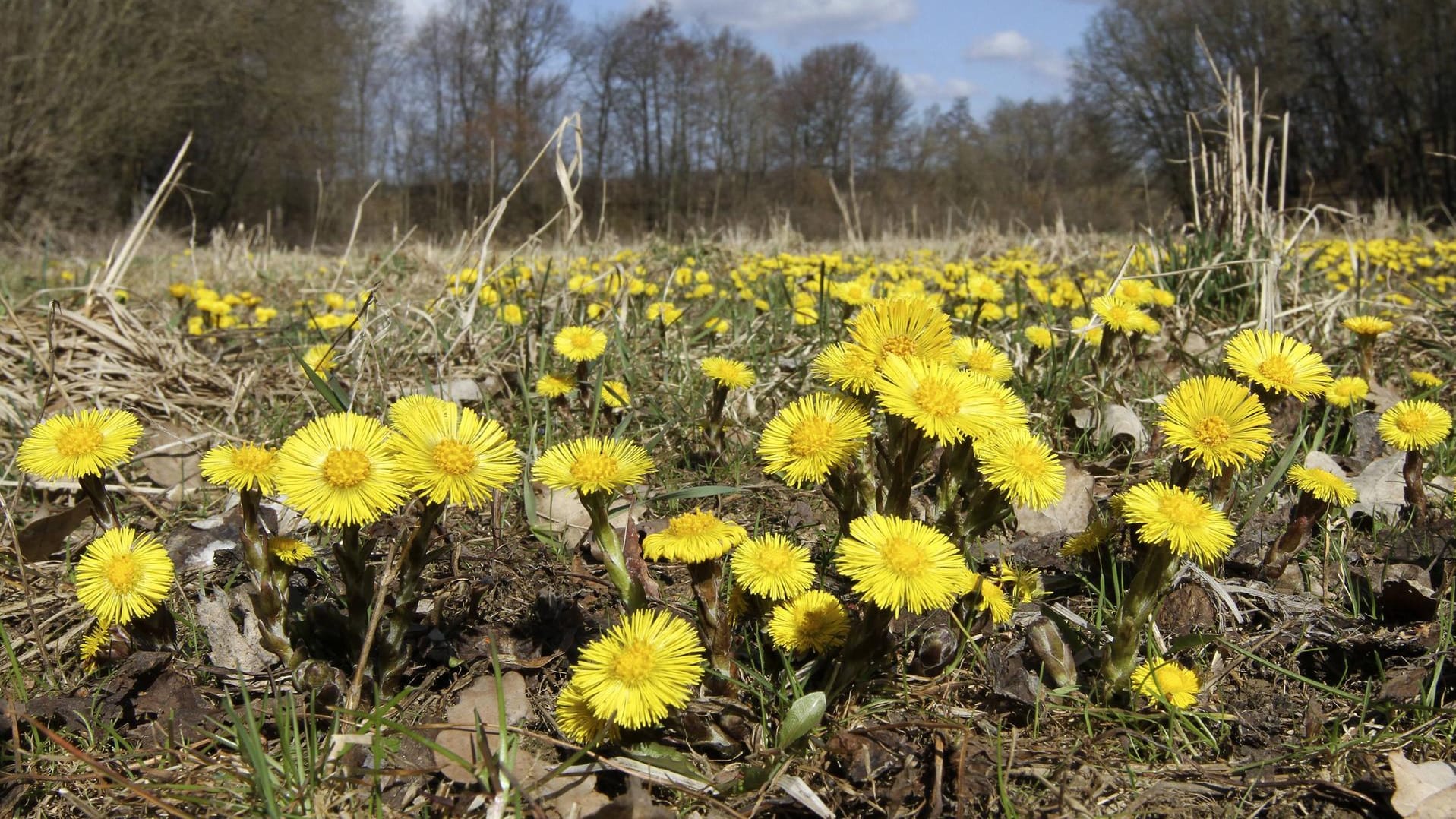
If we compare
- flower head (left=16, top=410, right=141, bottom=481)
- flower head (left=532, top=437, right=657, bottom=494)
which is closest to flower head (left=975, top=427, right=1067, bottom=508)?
flower head (left=532, top=437, right=657, bottom=494)

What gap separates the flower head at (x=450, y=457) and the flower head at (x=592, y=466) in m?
0.05

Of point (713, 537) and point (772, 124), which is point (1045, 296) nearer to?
point (713, 537)

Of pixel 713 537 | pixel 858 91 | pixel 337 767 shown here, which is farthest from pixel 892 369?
pixel 858 91

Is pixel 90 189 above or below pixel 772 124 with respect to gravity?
below

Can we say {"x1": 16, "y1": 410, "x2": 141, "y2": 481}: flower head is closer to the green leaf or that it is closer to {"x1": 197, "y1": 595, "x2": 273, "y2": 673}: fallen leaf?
{"x1": 197, "y1": 595, "x2": 273, "y2": 673}: fallen leaf

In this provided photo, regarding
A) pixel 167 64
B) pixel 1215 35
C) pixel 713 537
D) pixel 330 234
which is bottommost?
pixel 713 537

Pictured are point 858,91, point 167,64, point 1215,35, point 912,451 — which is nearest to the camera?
point 912,451

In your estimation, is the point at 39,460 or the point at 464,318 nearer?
the point at 39,460

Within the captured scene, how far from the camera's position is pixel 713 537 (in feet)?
3.68

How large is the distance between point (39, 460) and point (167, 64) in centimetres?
1948

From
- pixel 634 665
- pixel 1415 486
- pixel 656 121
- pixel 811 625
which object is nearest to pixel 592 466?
pixel 634 665

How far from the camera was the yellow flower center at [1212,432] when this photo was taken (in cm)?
121

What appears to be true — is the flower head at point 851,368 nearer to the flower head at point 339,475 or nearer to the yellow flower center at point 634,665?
the yellow flower center at point 634,665

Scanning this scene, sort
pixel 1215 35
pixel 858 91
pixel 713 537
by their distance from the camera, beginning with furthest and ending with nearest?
pixel 858 91 → pixel 1215 35 → pixel 713 537
